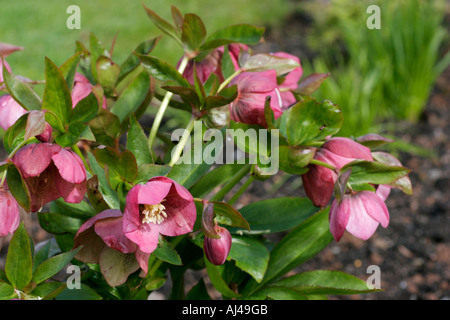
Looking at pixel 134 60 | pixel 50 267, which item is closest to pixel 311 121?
pixel 134 60

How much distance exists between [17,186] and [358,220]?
402 mm

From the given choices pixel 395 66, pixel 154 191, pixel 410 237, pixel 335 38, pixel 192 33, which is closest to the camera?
pixel 154 191

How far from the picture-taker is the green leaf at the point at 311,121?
70 cm

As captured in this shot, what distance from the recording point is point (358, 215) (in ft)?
2.20

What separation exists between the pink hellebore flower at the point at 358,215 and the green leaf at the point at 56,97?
1.16 ft

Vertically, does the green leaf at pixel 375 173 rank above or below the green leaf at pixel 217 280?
above

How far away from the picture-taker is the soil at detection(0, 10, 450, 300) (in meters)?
1.50

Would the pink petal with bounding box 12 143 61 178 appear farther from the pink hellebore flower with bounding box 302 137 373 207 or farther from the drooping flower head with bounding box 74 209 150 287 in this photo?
the pink hellebore flower with bounding box 302 137 373 207

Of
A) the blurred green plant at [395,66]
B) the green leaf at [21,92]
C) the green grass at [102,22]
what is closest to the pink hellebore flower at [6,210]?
the green leaf at [21,92]

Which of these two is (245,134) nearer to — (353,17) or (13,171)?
(13,171)

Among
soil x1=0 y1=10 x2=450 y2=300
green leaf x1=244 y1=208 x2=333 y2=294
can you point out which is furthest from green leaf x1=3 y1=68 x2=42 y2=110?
soil x1=0 y1=10 x2=450 y2=300

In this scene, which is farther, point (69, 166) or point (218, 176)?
point (218, 176)

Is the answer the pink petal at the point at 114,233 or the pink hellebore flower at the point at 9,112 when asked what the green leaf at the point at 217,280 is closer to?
the pink petal at the point at 114,233

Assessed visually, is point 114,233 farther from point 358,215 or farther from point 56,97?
point 358,215
